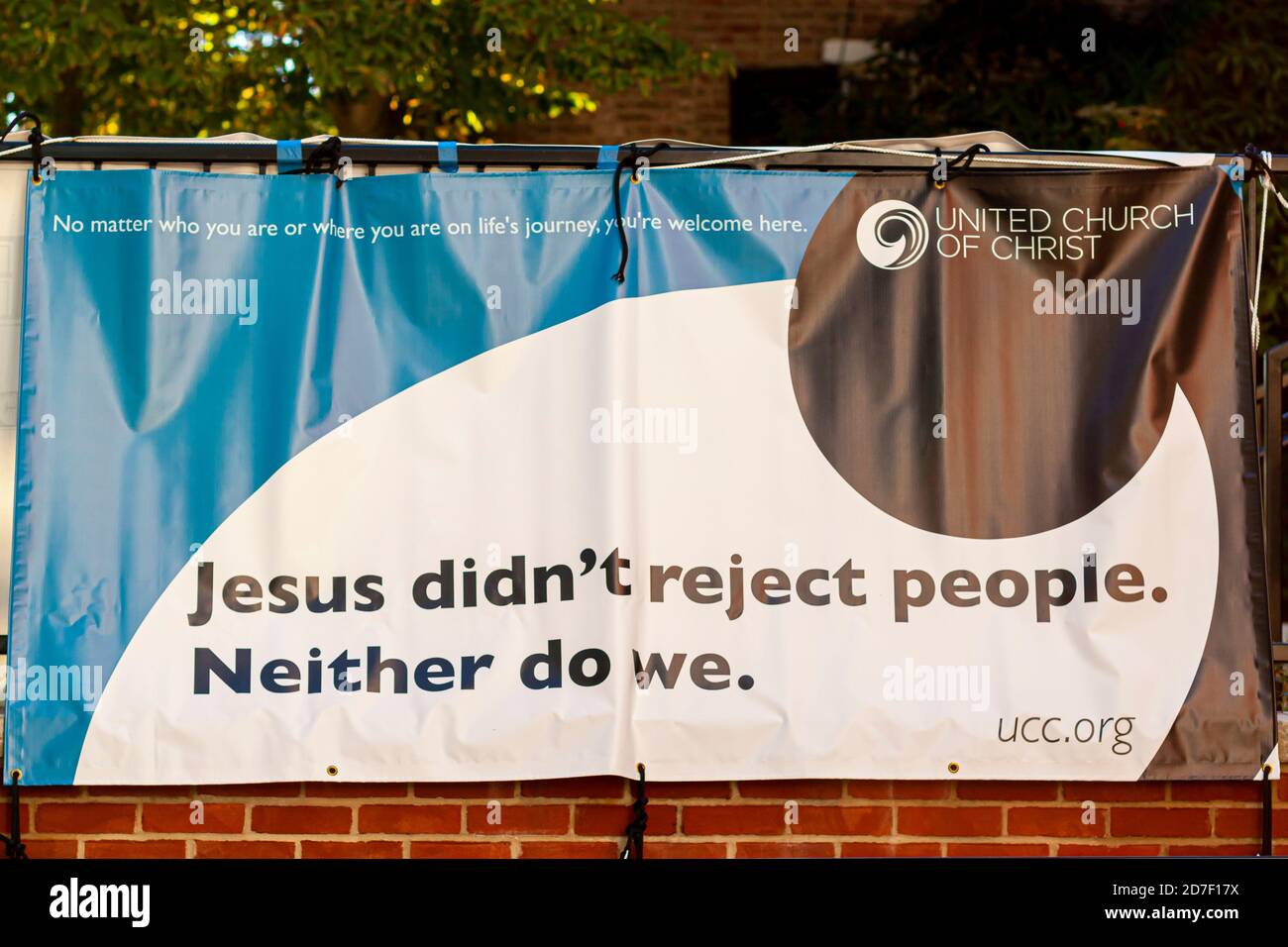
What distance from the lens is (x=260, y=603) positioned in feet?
11.3

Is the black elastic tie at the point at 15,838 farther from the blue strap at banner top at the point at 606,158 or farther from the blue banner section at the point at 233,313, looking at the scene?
the blue strap at banner top at the point at 606,158

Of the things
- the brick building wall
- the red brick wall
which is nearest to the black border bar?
the red brick wall

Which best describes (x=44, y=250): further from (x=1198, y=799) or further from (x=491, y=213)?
(x=1198, y=799)

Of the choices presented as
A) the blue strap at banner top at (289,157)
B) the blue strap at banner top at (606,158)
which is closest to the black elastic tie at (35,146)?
the blue strap at banner top at (289,157)

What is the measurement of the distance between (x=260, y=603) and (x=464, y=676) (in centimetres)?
61

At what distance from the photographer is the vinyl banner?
136 inches

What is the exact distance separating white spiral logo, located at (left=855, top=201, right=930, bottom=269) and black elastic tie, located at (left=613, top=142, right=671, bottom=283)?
0.64 metres

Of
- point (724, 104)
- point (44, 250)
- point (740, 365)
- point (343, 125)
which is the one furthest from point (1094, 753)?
point (724, 104)

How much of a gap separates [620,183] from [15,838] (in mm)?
2538

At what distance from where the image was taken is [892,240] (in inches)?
142

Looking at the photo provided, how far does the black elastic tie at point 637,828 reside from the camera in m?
3.50

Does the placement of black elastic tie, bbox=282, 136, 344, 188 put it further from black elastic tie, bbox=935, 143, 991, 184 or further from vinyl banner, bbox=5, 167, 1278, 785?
black elastic tie, bbox=935, 143, 991, 184

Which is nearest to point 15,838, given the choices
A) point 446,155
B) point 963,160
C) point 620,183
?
point 446,155

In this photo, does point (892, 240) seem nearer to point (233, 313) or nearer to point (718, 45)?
point (233, 313)
